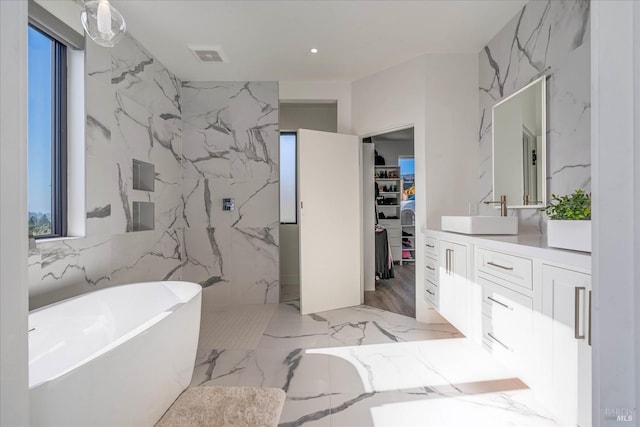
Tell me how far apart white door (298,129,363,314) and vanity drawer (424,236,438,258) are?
918 millimetres

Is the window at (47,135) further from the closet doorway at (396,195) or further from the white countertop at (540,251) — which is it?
the closet doorway at (396,195)

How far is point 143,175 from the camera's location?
3.10 m

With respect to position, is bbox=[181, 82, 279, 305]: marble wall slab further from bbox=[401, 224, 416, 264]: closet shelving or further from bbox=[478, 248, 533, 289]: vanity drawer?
bbox=[401, 224, 416, 264]: closet shelving

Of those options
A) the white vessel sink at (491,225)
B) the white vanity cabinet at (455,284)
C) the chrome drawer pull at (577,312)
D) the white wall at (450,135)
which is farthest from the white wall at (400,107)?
the chrome drawer pull at (577,312)

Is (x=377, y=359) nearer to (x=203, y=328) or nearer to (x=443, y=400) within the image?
(x=443, y=400)

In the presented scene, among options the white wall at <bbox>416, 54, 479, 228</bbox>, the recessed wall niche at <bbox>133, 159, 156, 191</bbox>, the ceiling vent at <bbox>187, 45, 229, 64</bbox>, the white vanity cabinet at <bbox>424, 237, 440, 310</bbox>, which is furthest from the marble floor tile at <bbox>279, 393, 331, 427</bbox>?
the ceiling vent at <bbox>187, 45, 229, 64</bbox>

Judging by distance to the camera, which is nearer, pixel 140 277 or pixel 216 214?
pixel 140 277

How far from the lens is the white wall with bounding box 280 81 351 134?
3.85 metres

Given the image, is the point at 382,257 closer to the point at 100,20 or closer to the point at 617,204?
the point at 100,20

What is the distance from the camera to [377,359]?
236 cm

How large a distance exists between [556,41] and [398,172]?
15.2 ft

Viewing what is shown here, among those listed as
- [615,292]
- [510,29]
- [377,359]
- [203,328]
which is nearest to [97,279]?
[203,328]

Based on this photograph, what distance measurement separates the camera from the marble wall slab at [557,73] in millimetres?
1876

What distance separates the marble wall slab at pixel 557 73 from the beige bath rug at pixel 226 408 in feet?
6.81
